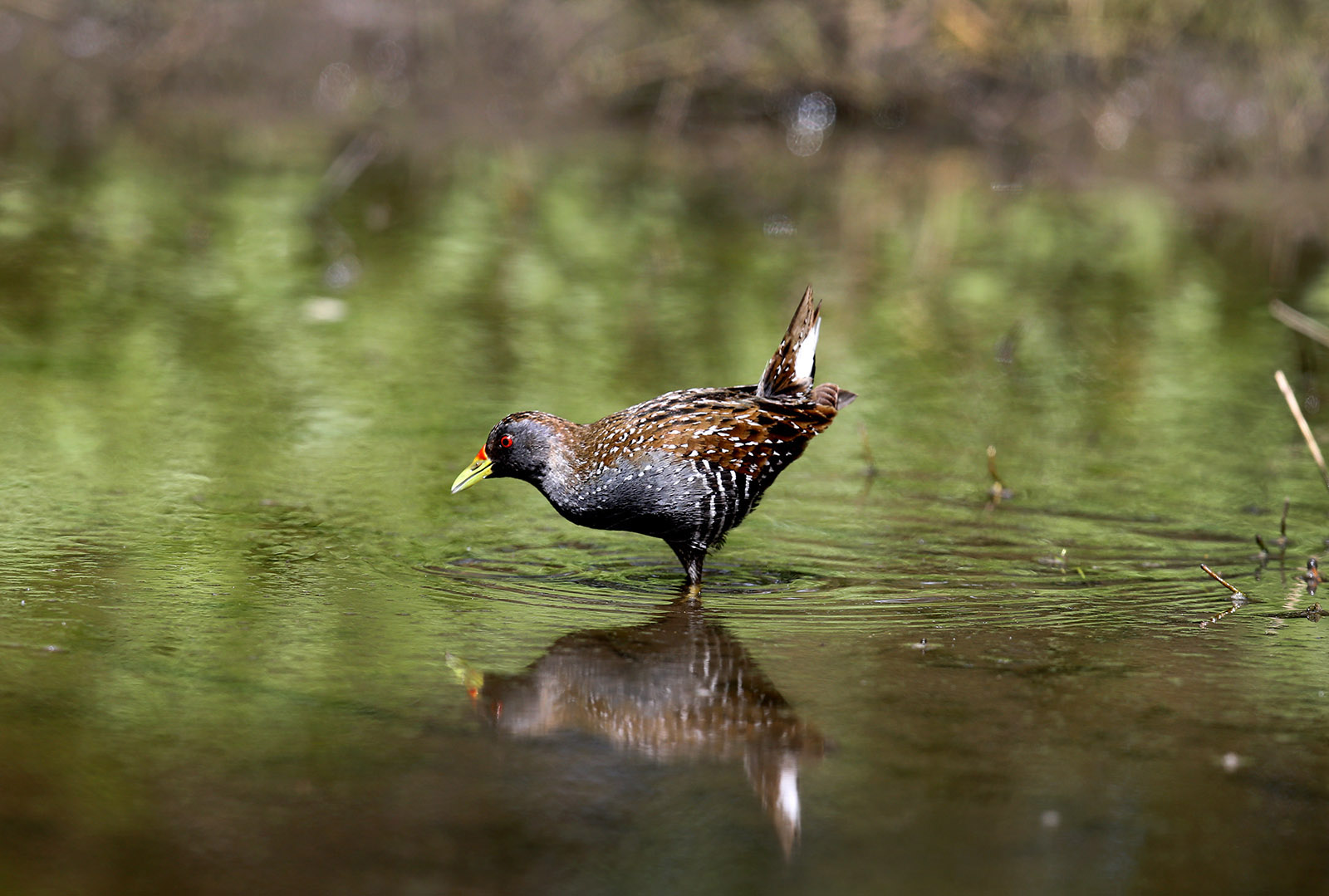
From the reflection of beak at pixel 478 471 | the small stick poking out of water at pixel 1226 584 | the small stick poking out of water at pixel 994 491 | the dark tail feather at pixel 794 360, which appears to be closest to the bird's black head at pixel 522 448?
the reflection of beak at pixel 478 471

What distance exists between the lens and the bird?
6004 mm

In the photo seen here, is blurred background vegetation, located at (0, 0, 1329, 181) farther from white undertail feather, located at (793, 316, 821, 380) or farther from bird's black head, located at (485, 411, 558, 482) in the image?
bird's black head, located at (485, 411, 558, 482)

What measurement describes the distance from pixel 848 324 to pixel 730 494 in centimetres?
467

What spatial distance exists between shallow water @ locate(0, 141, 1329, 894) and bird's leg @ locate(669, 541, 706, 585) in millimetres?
73

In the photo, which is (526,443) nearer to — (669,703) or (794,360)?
(794,360)

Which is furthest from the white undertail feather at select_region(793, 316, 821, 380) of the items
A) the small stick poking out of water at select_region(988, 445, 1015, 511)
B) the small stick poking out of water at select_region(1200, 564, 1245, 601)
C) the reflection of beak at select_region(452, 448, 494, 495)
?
the small stick poking out of water at select_region(1200, 564, 1245, 601)

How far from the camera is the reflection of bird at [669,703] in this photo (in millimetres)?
4457

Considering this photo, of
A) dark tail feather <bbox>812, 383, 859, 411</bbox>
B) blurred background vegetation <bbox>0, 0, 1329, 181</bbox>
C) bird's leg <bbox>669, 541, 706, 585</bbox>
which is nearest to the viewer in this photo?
bird's leg <bbox>669, 541, 706, 585</bbox>

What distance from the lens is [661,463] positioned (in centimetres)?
600

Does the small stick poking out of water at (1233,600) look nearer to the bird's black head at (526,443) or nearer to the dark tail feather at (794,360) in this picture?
the dark tail feather at (794,360)

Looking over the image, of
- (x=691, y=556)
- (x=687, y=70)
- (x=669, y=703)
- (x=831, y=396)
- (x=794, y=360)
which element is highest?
(x=687, y=70)

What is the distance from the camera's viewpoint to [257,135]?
17156mm

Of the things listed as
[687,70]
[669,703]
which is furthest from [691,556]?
[687,70]

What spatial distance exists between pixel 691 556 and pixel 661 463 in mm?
369
